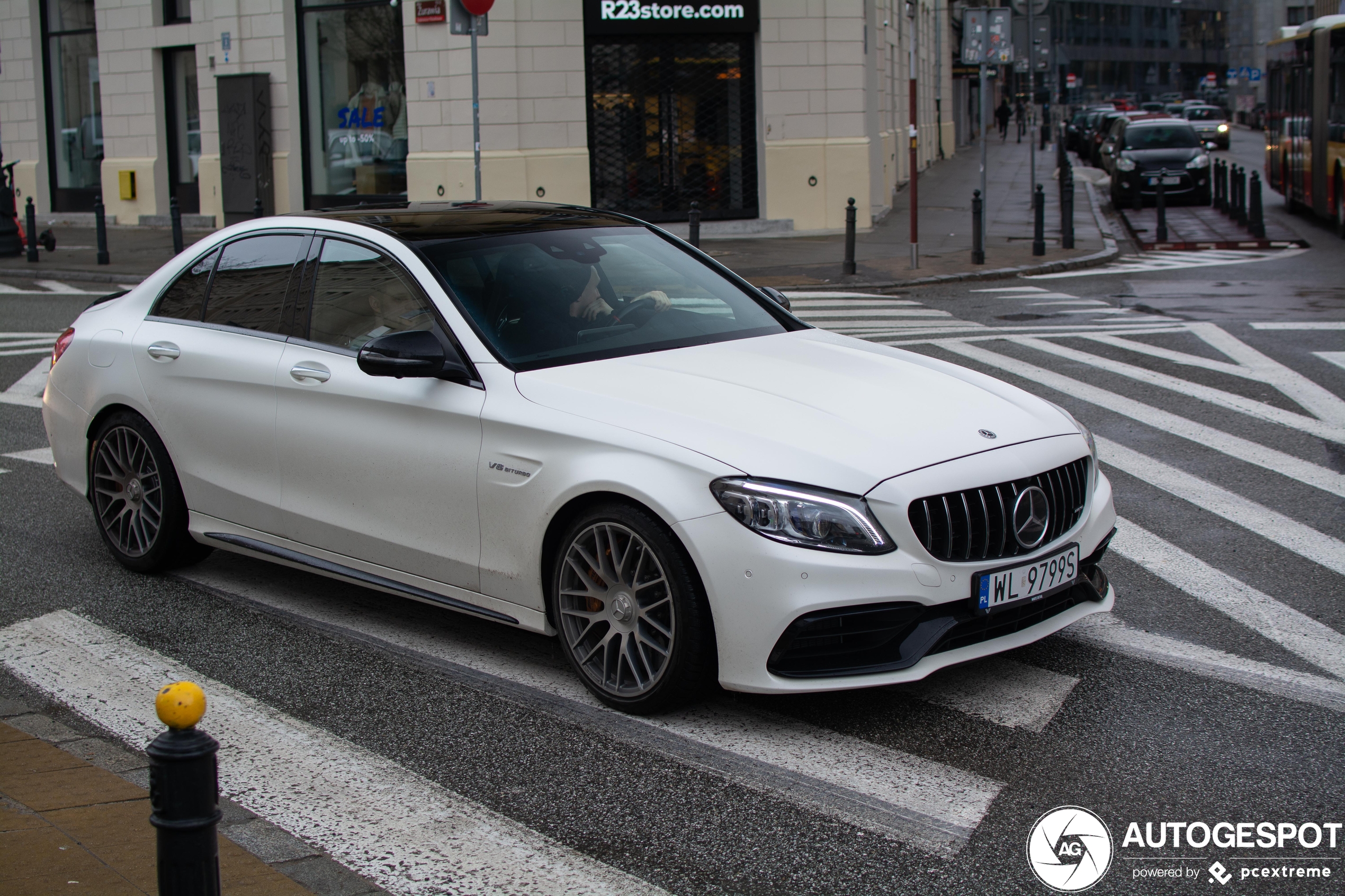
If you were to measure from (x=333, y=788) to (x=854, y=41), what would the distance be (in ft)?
70.0

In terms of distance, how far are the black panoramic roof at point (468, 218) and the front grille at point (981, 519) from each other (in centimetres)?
217

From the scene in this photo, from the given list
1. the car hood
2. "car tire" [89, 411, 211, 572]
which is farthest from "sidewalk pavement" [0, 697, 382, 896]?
"car tire" [89, 411, 211, 572]

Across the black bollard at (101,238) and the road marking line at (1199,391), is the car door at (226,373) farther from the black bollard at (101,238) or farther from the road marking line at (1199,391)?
the black bollard at (101,238)

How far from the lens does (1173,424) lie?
9.15 meters

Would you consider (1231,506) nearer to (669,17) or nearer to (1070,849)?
(1070,849)

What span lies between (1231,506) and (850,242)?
1143 centimetres

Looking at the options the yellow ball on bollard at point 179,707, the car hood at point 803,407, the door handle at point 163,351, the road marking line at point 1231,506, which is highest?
the door handle at point 163,351

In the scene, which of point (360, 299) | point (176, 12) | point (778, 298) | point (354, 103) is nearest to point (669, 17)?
point (354, 103)

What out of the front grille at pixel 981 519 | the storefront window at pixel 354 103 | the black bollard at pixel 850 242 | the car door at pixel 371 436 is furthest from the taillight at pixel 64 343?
the storefront window at pixel 354 103

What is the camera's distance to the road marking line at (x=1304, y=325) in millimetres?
13227

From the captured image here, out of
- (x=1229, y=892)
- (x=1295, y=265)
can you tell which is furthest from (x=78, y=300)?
(x=1229, y=892)

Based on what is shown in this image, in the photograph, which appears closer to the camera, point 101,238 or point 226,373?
point 226,373

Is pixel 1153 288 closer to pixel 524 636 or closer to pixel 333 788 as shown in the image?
pixel 524 636

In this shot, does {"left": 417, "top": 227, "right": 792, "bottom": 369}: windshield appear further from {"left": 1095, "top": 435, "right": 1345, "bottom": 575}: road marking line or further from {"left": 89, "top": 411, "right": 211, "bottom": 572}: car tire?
{"left": 1095, "top": 435, "right": 1345, "bottom": 575}: road marking line
